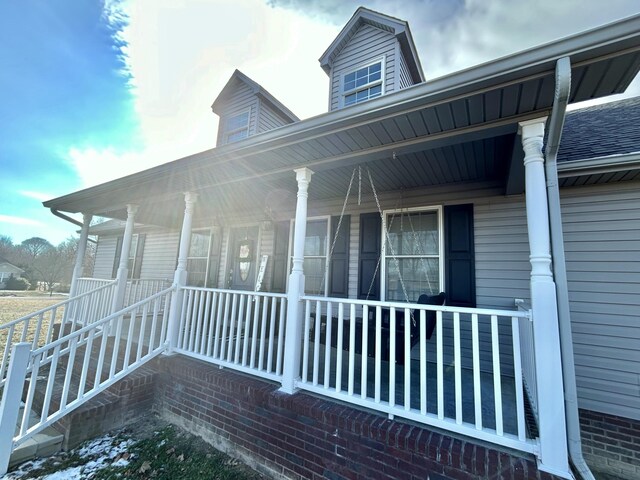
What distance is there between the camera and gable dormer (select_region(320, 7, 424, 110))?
Answer: 4902mm

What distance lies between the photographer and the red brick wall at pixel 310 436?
189cm

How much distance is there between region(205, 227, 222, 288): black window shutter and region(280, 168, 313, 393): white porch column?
4031 mm

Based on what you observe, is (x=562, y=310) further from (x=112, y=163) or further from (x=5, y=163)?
(x=5, y=163)

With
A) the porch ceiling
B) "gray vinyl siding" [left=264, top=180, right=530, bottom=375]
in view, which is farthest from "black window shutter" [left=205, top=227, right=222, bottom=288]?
"gray vinyl siding" [left=264, top=180, right=530, bottom=375]

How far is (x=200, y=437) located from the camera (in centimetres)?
319

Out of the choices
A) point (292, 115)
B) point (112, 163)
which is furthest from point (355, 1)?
point (112, 163)

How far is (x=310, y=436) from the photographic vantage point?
243 cm

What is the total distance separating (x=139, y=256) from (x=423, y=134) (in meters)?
8.60

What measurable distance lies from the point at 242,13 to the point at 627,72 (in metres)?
5.40

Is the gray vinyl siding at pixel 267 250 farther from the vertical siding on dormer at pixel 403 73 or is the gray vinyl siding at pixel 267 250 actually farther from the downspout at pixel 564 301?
the downspout at pixel 564 301

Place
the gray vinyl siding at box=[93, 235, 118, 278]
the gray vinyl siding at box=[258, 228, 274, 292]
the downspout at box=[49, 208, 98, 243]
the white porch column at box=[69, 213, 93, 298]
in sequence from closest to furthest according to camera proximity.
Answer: the gray vinyl siding at box=[258, 228, 274, 292]
the white porch column at box=[69, 213, 93, 298]
the downspout at box=[49, 208, 98, 243]
the gray vinyl siding at box=[93, 235, 118, 278]

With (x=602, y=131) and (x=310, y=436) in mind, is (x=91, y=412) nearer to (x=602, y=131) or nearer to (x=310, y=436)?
(x=310, y=436)

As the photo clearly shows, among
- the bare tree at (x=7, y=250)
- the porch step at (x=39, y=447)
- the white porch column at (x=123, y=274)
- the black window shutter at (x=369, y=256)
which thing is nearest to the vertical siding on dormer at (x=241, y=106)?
the white porch column at (x=123, y=274)

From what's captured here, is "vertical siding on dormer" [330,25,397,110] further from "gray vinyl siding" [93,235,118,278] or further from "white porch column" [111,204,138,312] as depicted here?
"gray vinyl siding" [93,235,118,278]
